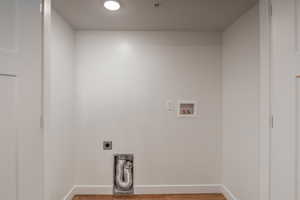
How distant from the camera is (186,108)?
2.91 m

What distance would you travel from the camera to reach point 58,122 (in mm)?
2346

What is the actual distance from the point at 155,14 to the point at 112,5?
0.51 meters

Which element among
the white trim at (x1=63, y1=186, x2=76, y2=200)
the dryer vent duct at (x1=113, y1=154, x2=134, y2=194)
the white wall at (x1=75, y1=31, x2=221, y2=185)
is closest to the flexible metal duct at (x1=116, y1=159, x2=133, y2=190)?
the dryer vent duct at (x1=113, y1=154, x2=134, y2=194)

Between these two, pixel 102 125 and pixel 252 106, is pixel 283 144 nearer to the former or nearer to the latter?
pixel 252 106

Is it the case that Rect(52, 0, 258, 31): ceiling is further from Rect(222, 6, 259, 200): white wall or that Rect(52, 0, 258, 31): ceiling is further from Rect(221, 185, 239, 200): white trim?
Rect(221, 185, 239, 200): white trim

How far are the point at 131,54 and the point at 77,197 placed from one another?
2.07 meters

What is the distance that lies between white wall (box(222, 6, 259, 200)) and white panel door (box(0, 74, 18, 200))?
6.69ft

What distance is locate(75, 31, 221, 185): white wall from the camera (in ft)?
9.40

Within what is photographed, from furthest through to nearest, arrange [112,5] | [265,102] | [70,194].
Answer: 1. [70,194]
2. [112,5]
3. [265,102]

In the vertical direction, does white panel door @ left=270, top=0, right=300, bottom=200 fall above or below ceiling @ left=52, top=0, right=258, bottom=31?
below

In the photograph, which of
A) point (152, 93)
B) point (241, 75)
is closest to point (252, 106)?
point (241, 75)

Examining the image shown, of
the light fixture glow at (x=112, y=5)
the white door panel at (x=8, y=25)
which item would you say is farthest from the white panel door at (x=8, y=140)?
the light fixture glow at (x=112, y=5)

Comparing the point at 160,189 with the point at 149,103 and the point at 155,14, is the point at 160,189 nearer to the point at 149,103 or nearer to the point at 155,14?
the point at 149,103

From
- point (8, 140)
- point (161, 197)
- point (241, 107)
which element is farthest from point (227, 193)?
point (8, 140)
